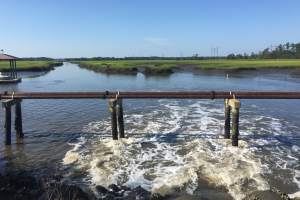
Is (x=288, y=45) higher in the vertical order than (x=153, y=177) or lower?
higher

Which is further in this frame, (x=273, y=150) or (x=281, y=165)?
(x=273, y=150)

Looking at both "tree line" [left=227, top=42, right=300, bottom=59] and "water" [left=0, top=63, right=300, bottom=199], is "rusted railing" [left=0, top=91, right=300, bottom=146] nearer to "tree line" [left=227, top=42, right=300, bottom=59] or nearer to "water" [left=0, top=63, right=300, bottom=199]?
"water" [left=0, top=63, right=300, bottom=199]

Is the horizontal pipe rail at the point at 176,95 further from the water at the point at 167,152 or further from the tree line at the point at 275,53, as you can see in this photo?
the tree line at the point at 275,53

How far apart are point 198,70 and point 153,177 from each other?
6220cm

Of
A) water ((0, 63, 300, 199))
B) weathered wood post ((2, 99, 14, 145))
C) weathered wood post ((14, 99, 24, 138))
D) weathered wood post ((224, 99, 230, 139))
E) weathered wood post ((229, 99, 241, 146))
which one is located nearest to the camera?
water ((0, 63, 300, 199))

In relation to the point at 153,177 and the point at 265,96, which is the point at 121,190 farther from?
the point at 265,96

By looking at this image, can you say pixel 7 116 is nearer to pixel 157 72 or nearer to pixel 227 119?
pixel 227 119

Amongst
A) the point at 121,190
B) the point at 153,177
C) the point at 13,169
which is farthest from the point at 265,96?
the point at 13,169

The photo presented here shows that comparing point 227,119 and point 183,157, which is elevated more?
point 227,119

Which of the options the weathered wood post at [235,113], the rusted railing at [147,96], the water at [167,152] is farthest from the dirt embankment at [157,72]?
the weathered wood post at [235,113]

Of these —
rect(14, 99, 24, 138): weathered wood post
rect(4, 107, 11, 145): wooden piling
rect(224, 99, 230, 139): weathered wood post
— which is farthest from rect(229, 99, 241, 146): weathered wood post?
rect(4, 107, 11, 145): wooden piling

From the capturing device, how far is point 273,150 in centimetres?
1119

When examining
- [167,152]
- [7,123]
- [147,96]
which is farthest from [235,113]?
[7,123]

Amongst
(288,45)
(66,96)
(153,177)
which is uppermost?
(288,45)
